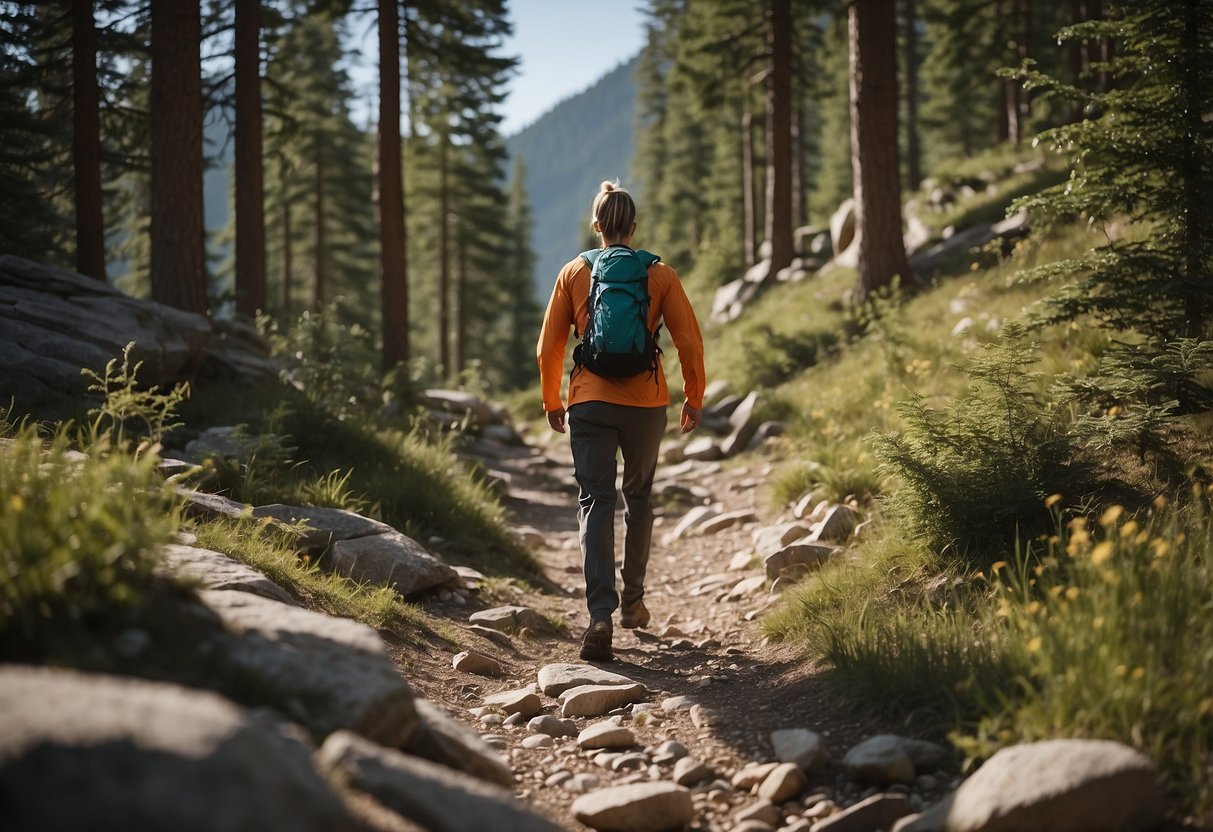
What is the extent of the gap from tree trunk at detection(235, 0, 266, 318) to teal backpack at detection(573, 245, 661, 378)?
8959mm

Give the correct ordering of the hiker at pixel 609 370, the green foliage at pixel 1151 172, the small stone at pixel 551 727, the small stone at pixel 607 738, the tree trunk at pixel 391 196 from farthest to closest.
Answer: the tree trunk at pixel 391 196, the green foliage at pixel 1151 172, the hiker at pixel 609 370, the small stone at pixel 551 727, the small stone at pixel 607 738

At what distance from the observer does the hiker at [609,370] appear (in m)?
5.18

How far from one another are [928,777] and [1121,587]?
3.40ft

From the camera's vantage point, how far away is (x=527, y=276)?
157ft

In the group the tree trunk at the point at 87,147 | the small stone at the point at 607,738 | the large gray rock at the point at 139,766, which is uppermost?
the tree trunk at the point at 87,147

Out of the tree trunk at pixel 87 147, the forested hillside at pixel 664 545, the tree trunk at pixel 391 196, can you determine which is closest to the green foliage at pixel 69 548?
the forested hillside at pixel 664 545

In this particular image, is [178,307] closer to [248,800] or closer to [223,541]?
[223,541]

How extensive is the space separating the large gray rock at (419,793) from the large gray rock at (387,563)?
3318 millimetres

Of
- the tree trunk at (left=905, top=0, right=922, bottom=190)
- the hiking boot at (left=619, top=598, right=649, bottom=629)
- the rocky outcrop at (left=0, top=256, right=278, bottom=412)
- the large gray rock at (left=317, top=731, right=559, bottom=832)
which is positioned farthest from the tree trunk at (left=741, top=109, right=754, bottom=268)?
the large gray rock at (left=317, top=731, right=559, bottom=832)

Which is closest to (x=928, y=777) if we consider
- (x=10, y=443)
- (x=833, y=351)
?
(x=10, y=443)

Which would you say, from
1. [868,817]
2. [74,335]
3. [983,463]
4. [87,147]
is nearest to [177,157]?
[74,335]

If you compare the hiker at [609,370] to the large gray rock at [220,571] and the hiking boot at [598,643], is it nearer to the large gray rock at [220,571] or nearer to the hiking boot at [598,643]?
the hiking boot at [598,643]

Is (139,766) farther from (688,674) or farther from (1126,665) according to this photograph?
(688,674)

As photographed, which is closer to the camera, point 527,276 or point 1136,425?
→ point 1136,425
